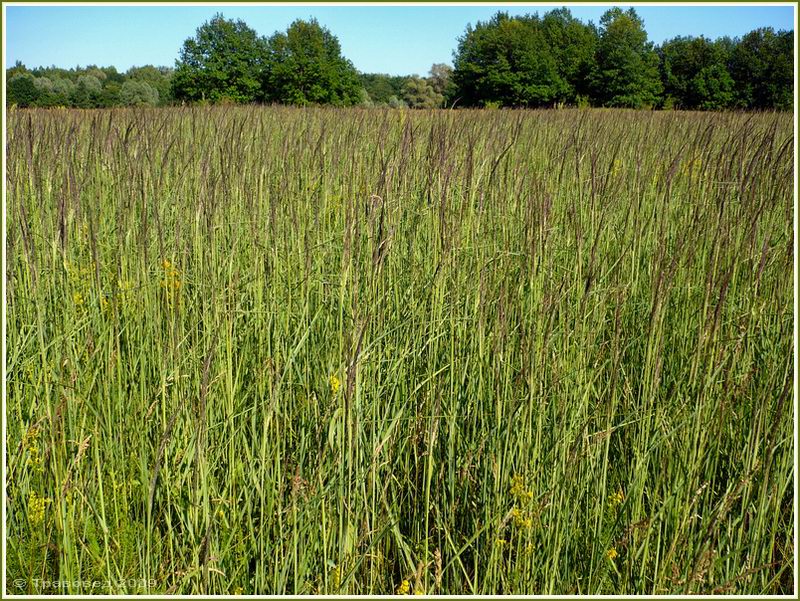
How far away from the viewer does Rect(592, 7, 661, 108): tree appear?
25.2 metres

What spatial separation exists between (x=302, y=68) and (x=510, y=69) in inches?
346

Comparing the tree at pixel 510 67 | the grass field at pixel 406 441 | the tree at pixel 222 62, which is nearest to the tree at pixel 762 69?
the tree at pixel 510 67

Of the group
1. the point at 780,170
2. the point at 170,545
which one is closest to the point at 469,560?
the point at 170,545

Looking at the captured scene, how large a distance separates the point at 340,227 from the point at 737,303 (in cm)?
143

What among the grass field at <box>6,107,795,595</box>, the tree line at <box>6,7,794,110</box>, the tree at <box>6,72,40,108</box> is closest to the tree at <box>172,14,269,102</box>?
the tree line at <box>6,7,794,110</box>

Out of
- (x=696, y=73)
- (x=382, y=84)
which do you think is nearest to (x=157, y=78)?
(x=382, y=84)

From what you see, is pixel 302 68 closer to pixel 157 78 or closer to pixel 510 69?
pixel 510 69

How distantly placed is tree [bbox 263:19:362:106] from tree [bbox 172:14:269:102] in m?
0.63

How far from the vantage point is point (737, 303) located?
1811mm

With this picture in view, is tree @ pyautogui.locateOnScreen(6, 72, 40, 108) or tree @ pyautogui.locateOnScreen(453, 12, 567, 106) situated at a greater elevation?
tree @ pyautogui.locateOnScreen(453, 12, 567, 106)

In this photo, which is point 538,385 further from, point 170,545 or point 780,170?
point 780,170

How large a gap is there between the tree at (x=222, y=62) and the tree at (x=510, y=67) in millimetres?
8906

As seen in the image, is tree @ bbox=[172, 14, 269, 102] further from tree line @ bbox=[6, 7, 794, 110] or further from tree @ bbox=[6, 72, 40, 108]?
tree @ bbox=[6, 72, 40, 108]

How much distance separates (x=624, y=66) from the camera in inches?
993
